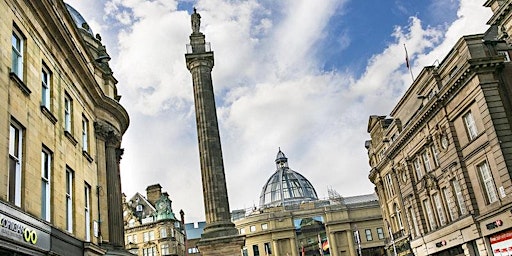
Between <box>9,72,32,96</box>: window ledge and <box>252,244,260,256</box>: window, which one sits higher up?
<box>252,244,260,256</box>: window

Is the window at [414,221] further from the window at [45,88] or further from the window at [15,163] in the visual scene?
the window at [15,163]

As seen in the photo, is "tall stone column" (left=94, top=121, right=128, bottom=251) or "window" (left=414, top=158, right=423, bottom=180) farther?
"window" (left=414, top=158, right=423, bottom=180)

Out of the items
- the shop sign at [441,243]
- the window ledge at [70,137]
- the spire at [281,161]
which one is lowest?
the shop sign at [441,243]

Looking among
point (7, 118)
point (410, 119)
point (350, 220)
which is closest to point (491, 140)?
point (410, 119)

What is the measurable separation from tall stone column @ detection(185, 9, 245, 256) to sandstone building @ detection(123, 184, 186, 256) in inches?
1586

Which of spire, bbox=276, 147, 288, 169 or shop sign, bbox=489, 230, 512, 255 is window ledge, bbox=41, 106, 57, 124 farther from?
spire, bbox=276, 147, 288, 169

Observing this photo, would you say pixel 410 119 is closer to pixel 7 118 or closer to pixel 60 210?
pixel 60 210

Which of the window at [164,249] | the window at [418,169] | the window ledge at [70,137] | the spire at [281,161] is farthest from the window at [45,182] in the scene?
the spire at [281,161]

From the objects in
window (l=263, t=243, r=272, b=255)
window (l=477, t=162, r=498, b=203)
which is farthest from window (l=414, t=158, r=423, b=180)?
window (l=263, t=243, r=272, b=255)

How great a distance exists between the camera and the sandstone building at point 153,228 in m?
69.2

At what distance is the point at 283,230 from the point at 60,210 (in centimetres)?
7474

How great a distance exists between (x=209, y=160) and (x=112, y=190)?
6.56 metres

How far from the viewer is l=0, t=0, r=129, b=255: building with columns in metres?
13.6

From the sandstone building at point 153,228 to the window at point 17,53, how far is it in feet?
178
